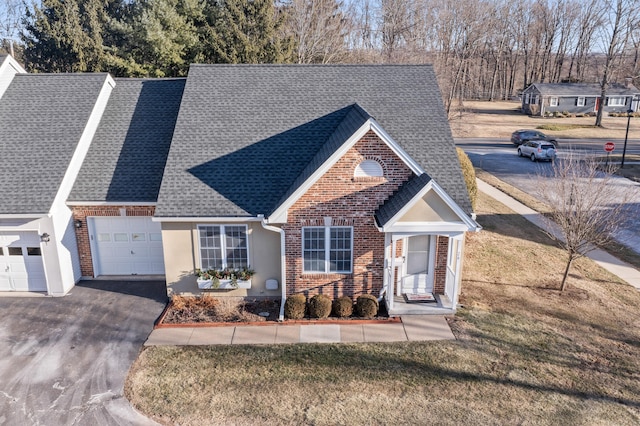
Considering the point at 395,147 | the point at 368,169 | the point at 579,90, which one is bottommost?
the point at 368,169

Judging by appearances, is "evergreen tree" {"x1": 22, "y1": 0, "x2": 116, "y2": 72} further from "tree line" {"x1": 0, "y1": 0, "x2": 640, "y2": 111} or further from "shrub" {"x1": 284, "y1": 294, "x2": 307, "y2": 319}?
"shrub" {"x1": 284, "y1": 294, "x2": 307, "y2": 319}

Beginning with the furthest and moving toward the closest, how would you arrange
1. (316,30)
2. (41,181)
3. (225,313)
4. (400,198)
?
(316,30) → (41,181) → (225,313) → (400,198)

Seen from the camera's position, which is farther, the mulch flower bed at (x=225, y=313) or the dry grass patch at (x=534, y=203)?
the dry grass patch at (x=534, y=203)

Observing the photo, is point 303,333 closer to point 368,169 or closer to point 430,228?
point 430,228

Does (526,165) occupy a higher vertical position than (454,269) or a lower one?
higher

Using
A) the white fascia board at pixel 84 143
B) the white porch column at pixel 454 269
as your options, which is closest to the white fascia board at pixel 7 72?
the white fascia board at pixel 84 143

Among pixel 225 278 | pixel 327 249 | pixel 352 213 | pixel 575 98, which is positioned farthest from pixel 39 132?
pixel 575 98

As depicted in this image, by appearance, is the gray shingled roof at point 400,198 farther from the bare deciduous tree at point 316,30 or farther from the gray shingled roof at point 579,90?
the gray shingled roof at point 579,90
